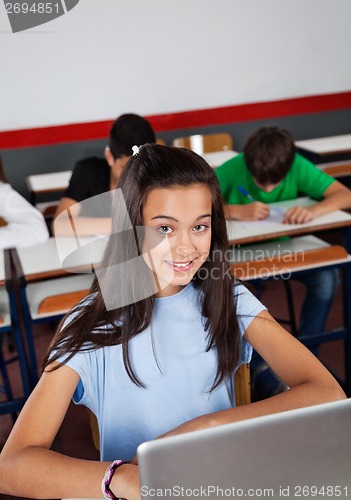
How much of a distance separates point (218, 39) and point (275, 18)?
1.47 ft

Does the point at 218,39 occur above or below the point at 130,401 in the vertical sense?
above

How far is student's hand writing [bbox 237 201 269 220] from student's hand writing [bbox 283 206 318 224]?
0.27 ft

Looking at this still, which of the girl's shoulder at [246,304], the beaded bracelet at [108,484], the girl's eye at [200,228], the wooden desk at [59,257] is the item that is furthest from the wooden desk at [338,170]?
the beaded bracelet at [108,484]

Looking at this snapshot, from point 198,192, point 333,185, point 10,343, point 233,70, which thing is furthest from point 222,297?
point 233,70

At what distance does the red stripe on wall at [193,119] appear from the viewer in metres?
4.01

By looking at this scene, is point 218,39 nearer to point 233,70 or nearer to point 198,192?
point 233,70

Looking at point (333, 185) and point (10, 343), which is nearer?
point (333, 185)

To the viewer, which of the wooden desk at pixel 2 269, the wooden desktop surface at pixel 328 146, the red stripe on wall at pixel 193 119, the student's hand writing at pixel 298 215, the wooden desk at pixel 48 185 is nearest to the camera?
the wooden desk at pixel 2 269

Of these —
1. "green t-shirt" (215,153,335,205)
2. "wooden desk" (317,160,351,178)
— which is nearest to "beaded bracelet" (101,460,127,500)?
"green t-shirt" (215,153,335,205)

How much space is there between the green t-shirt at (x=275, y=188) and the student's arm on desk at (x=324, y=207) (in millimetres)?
43

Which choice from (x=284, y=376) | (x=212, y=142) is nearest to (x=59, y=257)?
(x=284, y=376)

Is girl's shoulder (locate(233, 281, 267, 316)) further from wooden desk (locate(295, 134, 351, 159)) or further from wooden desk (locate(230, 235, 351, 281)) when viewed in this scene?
wooden desk (locate(295, 134, 351, 159))

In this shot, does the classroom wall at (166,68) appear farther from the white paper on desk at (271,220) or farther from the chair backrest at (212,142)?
the white paper on desk at (271,220)

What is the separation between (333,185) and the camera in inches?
99.1
